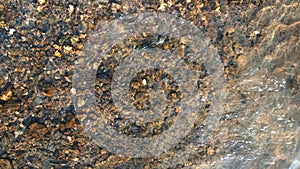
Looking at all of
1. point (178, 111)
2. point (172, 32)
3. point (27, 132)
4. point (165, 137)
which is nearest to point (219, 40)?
point (172, 32)

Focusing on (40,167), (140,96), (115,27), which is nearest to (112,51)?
(115,27)

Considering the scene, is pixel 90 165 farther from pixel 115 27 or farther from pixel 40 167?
pixel 115 27

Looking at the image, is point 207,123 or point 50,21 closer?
point 50,21

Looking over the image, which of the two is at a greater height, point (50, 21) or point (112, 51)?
point (50, 21)

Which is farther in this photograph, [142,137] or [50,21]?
[142,137]

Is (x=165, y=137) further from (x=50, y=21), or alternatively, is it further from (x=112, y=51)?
(x=50, y=21)

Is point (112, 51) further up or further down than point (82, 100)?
further up

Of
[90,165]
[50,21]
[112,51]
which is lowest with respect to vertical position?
[90,165]

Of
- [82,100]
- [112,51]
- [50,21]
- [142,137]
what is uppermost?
[50,21]
